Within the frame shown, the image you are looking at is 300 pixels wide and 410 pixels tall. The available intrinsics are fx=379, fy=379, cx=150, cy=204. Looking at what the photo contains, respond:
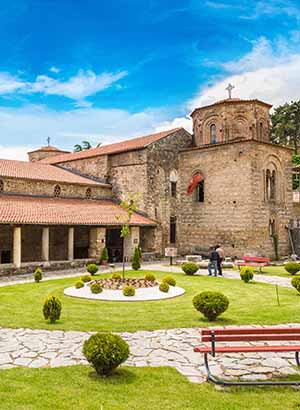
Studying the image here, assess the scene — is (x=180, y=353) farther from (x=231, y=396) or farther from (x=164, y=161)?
(x=164, y=161)

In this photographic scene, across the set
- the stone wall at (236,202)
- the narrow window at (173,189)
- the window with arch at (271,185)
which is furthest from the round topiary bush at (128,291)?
the narrow window at (173,189)

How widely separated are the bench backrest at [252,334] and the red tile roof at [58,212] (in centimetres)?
1391

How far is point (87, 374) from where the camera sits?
20.1 ft

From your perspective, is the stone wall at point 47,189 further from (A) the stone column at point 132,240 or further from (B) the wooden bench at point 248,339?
(B) the wooden bench at point 248,339

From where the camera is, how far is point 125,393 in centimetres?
541

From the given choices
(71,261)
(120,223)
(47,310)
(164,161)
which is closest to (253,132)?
(164,161)

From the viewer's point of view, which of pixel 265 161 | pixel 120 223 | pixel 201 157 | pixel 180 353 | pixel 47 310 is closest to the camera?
pixel 180 353

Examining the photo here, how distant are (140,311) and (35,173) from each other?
53.5ft

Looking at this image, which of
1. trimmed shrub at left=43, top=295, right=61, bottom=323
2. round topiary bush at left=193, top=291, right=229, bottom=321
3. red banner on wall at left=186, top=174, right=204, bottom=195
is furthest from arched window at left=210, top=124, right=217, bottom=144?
trimmed shrub at left=43, top=295, right=61, bottom=323

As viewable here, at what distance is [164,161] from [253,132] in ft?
21.5

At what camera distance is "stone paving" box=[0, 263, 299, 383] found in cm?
634

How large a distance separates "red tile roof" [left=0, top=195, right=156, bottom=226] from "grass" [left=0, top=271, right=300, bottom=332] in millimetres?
5179

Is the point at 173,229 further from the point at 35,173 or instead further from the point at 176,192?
the point at 35,173

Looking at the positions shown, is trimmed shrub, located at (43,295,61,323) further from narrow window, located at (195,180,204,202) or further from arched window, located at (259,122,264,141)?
arched window, located at (259,122,264,141)
